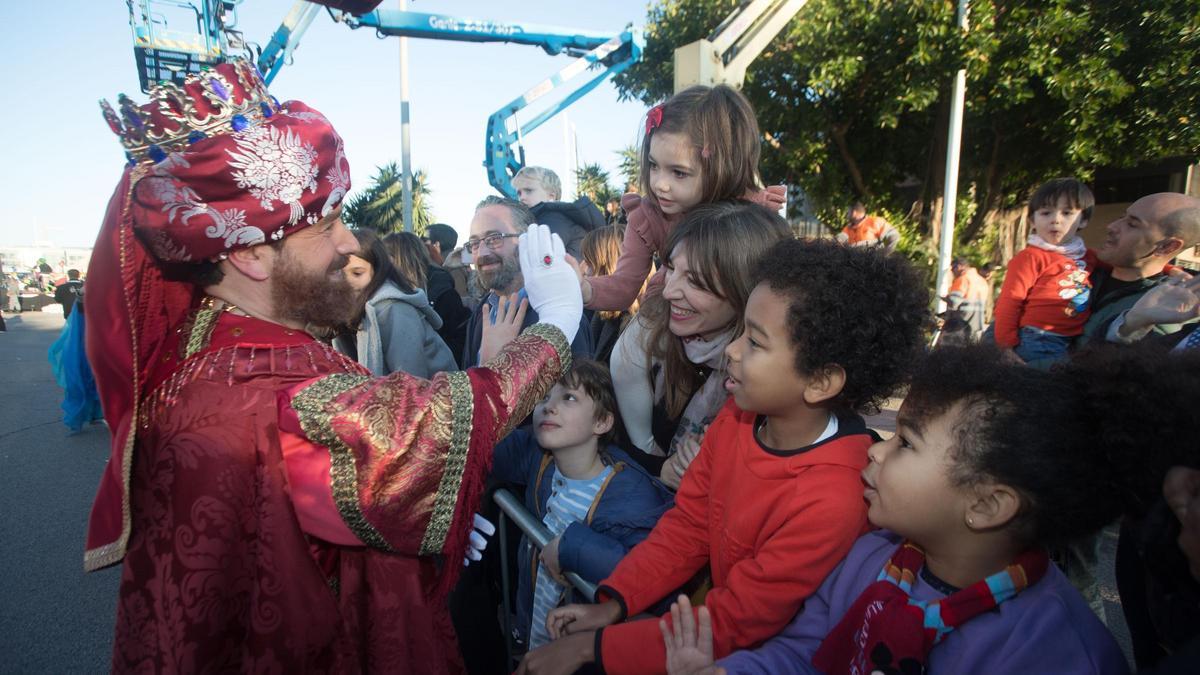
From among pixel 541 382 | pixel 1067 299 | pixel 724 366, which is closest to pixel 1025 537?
pixel 724 366

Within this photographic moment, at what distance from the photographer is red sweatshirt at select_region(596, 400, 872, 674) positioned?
4.77 ft

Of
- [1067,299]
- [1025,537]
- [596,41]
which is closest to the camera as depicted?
[1025,537]

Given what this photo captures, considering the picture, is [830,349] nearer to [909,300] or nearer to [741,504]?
[909,300]

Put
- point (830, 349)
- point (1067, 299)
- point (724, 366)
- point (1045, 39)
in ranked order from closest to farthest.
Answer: point (830, 349) < point (724, 366) < point (1067, 299) < point (1045, 39)

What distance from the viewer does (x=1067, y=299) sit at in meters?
4.10

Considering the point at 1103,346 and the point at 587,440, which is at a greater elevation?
the point at 1103,346

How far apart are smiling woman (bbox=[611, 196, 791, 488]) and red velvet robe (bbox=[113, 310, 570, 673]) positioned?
76cm

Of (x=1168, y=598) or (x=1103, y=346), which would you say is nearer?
(x=1168, y=598)

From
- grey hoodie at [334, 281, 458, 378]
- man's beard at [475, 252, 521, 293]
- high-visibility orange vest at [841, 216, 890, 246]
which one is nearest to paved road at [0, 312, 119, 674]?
grey hoodie at [334, 281, 458, 378]

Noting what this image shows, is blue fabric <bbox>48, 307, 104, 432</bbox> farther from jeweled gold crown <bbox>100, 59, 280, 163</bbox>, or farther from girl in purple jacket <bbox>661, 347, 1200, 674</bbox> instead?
girl in purple jacket <bbox>661, 347, 1200, 674</bbox>

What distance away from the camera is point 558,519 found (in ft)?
7.86

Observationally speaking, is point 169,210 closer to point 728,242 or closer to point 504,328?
point 504,328

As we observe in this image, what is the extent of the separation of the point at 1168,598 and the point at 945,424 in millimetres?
448

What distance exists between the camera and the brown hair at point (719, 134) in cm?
217
